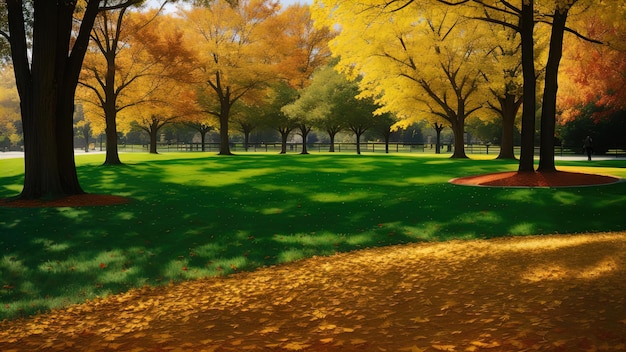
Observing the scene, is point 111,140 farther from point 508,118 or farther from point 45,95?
point 508,118

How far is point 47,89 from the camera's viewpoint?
1495cm

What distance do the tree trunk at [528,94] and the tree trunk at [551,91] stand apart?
37cm

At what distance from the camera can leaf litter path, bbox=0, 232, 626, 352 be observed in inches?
201

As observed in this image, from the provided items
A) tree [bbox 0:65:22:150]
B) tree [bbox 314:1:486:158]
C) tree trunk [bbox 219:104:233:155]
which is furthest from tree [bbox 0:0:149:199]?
tree [bbox 0:65:22:150]

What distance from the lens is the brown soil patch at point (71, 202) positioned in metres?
14.6

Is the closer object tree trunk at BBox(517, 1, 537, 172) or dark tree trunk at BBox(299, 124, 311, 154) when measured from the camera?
tree trunk at BBox(517, 1, 537, 172)

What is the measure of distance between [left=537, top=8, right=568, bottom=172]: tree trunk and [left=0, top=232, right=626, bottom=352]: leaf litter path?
9445 mm

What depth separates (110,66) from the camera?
31172mm

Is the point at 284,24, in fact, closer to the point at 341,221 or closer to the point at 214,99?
the point at 214,99

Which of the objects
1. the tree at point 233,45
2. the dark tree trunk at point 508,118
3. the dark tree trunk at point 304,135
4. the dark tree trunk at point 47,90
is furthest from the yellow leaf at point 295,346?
the dark tree trunk at point 304,135

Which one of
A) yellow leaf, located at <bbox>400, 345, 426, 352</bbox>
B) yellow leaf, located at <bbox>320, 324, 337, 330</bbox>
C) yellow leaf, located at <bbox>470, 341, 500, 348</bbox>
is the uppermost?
yellow leaf, located at <bbox>470, 341, 500, 348</bbox>

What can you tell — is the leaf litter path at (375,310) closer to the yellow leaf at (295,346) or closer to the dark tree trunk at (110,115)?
the yellow leaf at (295,346)

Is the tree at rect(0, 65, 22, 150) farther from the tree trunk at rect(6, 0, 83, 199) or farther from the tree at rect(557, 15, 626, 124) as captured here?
the tree at rect(557, 15, 626, 124)

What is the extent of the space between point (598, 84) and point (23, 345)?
29574 mm
